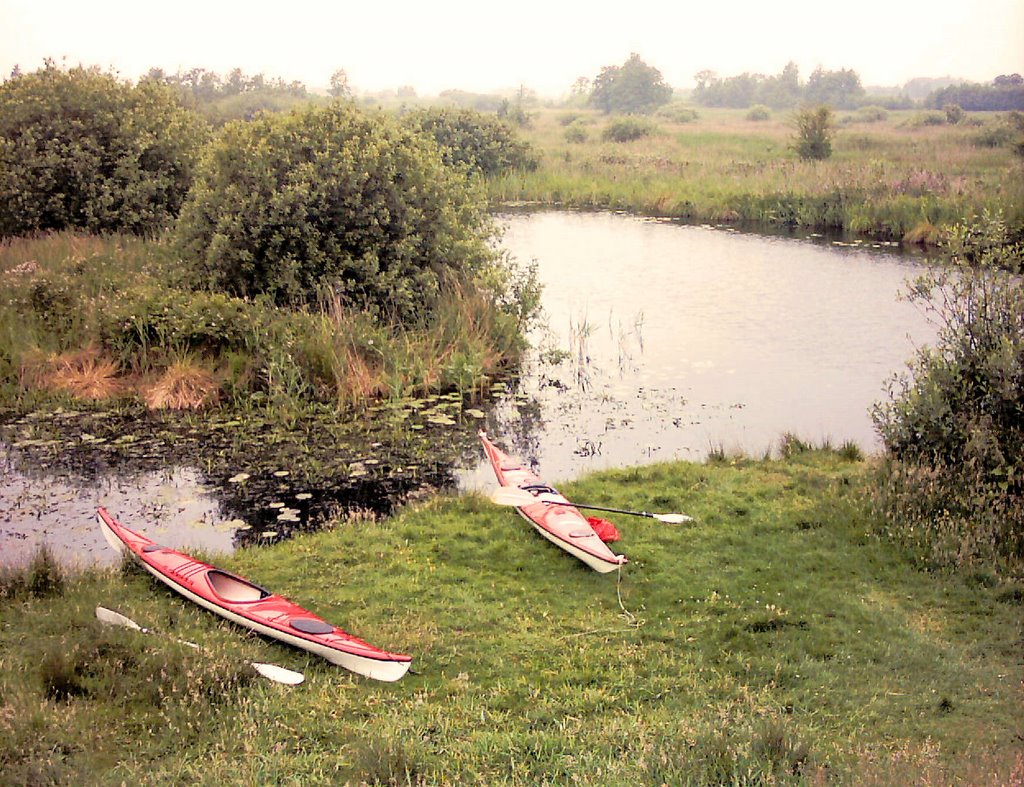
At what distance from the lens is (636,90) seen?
84312 millimetres

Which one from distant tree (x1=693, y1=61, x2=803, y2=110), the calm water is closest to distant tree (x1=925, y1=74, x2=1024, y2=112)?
distant tree (x1=693, y1=61, x2=803, y2=110)

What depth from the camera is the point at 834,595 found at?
26.3ft

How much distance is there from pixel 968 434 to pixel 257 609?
23.3 ft

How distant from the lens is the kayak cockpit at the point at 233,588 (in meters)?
7.64

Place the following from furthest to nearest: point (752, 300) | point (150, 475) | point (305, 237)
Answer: point (752, 300) < point (305, 237) < point (150, 475)

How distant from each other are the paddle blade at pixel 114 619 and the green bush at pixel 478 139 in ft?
106

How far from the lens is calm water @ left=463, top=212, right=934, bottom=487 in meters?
12.9

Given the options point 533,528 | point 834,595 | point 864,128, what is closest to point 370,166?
point 533,528

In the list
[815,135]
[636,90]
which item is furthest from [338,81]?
[815,135]

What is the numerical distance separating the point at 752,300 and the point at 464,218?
7084mm

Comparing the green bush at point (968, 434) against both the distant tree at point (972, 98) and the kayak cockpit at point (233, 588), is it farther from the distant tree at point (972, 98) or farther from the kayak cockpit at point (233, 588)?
the distant tree at point (972, 98)

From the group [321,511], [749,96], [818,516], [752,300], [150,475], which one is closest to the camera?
[818,516]

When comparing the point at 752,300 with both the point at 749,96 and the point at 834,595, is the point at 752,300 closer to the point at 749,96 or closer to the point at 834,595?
the point at 834,595

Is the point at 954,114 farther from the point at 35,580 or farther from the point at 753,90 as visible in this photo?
the point at 35,580
